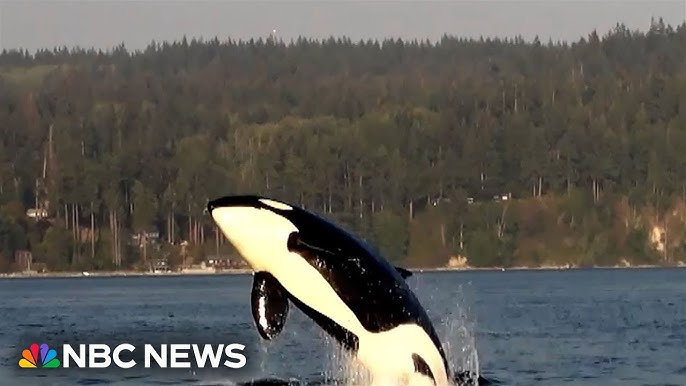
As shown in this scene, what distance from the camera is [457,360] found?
38781mm

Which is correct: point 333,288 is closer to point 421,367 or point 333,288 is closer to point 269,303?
point 269,303

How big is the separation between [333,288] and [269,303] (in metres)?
0.99

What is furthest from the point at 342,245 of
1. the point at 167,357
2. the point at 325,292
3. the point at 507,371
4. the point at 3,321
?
the point at 3,321

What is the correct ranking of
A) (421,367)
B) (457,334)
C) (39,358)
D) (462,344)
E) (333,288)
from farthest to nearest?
(457,334) → (462,344) → (39,358) → (421,367) → (333,288)

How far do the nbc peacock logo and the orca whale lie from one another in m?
19.3

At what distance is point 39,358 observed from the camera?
160ft

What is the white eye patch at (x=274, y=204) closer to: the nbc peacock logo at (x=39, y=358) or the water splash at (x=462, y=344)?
the water splash at (x=462, y=344)

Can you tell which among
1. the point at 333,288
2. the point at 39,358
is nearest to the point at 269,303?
the point at 333,288

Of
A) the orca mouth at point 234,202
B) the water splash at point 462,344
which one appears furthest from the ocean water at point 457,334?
the orca mouth at point 234,202

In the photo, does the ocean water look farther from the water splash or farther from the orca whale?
the orca whale

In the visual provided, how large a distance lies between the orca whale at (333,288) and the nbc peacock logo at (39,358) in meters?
19.3

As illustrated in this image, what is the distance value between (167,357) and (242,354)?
8.43 feet

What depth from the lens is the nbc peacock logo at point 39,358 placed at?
45.2 metres

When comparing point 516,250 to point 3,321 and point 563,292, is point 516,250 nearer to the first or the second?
point 563,292
